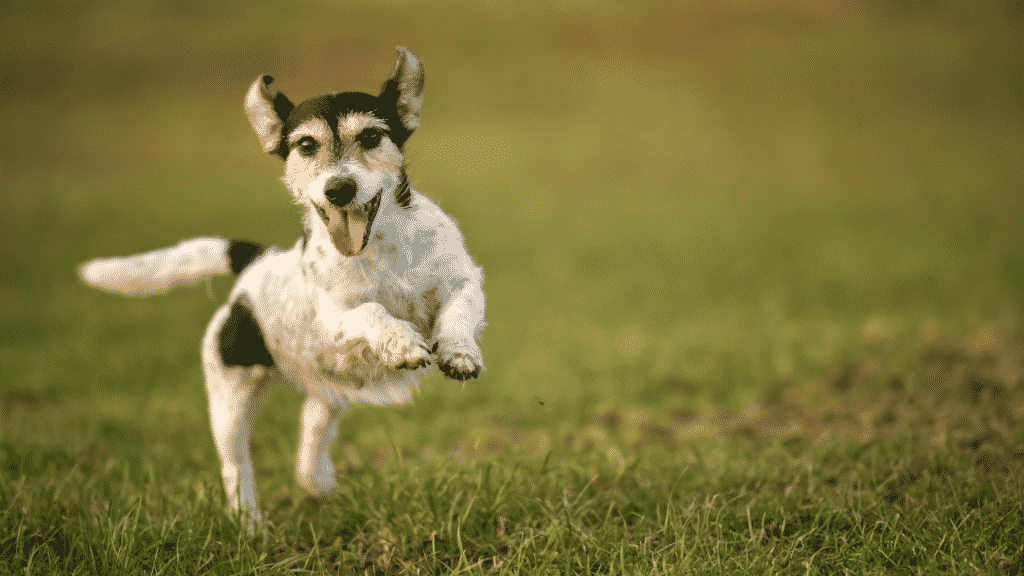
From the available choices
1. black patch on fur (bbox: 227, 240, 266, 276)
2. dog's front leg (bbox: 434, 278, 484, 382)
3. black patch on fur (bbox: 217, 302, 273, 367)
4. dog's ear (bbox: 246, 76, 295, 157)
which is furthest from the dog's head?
black patch on fur (bbox: 227, 240, 266, 276)

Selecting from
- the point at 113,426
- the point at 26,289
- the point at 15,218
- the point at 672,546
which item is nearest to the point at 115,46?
the point at 15,218

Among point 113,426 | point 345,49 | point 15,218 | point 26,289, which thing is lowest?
point 113,426

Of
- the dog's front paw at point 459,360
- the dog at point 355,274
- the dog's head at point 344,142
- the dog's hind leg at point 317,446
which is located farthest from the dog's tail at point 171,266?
the dog's front paw at point 459,360

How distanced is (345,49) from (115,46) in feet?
14.5

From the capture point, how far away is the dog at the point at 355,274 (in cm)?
185

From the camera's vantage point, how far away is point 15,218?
9.55 meters

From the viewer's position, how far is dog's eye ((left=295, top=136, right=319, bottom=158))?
1.90m

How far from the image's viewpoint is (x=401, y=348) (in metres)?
1.78

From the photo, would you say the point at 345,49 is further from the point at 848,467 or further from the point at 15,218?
the point at 848,467

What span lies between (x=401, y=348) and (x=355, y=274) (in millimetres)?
350

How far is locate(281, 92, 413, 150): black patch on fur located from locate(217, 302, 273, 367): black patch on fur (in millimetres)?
746

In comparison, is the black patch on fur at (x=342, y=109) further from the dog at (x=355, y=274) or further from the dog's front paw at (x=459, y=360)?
the dog's front paw at (x=459, y=360)

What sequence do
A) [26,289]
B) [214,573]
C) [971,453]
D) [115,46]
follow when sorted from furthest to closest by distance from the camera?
[115,46], [26,289], [971,453], [214,573]

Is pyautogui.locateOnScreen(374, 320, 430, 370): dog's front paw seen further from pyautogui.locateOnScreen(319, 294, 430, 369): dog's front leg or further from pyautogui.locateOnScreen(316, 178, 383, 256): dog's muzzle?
pyautogui.locateOnScreen(316, 178, 383, 256): dog's muzzle
